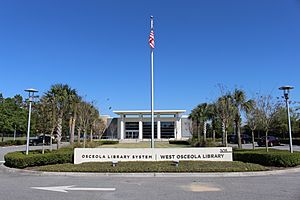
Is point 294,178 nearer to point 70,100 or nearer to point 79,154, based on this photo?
point 79,154

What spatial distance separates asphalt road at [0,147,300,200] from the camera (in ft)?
27.6

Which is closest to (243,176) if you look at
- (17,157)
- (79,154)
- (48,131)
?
Answer: (79,154)

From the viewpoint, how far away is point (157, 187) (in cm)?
992

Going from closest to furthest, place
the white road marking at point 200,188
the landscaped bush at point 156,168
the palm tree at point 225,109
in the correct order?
the white road marking at point 200,188 < the landscaped bush at point 156,168 < the palm tree at point 225,109

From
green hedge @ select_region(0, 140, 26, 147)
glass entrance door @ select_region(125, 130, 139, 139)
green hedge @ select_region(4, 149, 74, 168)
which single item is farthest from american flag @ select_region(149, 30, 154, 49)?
glass entrance door @ select_region(125, 130, 139, 139)

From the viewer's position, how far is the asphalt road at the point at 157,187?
8414 millimetres

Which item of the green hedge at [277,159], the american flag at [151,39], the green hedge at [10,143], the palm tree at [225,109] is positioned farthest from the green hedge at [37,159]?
the green hedge at [10,143]

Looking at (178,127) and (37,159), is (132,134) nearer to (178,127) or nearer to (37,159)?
(178,127)

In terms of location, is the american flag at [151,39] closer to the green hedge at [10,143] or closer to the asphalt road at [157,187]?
the asphalt road at [157,187]

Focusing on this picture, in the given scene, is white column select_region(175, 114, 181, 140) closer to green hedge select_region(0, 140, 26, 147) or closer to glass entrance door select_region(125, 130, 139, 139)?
glass entrance door select_region(125, 130, 139, 139)

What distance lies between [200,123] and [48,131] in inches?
988

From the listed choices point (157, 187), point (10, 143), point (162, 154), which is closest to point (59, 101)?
point (162, 154)

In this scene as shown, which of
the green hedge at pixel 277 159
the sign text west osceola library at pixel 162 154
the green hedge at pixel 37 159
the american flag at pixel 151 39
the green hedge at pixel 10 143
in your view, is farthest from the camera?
the green hedge at pixel 10 143

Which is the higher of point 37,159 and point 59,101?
point 59,101
